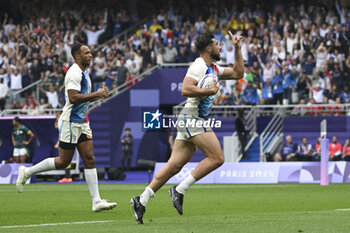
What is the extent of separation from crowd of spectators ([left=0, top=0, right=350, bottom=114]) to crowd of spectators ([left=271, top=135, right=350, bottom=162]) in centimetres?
202

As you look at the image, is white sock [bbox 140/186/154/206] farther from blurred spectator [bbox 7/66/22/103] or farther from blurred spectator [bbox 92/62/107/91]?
blurred spectator [bbox 7/66/22/103]

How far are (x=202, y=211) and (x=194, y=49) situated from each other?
19.1m

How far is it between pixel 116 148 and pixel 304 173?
1071 centimetres

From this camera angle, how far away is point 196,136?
10289mm

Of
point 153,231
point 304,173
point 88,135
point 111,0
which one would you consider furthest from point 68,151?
point 111,0

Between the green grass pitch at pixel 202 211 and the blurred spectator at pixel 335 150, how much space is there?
5490mm

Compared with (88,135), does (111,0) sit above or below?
above

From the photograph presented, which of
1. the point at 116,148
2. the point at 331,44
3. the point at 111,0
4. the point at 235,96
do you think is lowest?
the point at 116,148

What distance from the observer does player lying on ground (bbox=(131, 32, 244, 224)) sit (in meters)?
10.1

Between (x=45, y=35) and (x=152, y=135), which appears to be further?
(x=45, y=35)

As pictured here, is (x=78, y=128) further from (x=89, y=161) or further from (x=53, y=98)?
(x=53, y=98)

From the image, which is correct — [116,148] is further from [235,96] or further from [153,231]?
[153,231]

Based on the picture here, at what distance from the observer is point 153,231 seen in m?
8.93

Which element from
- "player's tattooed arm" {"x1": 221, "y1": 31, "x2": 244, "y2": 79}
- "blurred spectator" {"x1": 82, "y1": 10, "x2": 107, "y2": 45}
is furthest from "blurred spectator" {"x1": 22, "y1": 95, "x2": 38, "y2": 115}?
"player's tattooed arm" {"x1": 221, "y1": 31, "x2": 244, "y2": 79}
